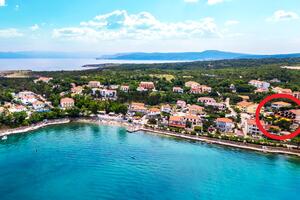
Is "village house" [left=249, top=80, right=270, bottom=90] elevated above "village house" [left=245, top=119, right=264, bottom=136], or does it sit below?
above

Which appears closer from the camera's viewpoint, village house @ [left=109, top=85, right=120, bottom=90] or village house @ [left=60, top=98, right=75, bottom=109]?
village house @ [left=60, top=98, right=75, bottom=109]

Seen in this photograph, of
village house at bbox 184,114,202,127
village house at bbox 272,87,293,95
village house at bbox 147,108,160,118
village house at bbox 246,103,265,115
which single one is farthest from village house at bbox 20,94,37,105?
→ village house at bbox 272,87,293,95

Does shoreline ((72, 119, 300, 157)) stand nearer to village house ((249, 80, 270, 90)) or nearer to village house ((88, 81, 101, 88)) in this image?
village house ((88, 81, 101, 88))

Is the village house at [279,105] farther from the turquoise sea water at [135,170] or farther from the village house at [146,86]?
the village house at [146,86]

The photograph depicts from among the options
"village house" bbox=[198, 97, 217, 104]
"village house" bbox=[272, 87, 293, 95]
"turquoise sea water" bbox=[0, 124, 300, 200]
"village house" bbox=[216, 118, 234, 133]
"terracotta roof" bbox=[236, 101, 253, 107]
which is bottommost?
"turquoise sea water" bbox=[0, 124, 300, 200]

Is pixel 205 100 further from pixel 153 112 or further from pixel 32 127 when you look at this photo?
pixel 32 127

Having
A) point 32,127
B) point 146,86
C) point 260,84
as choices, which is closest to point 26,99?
point 32,127

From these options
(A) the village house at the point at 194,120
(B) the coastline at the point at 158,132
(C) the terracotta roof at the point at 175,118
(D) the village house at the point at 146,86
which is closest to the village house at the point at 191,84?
(D) the village house at the point at 146,86

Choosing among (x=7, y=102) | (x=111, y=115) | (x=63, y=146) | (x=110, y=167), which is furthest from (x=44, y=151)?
(x=7, y=102)
